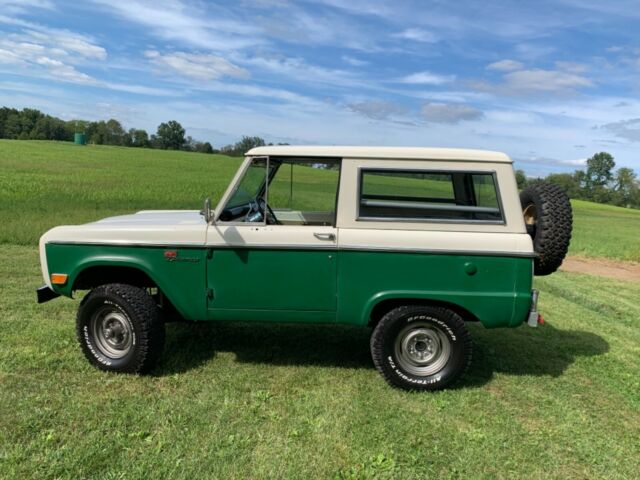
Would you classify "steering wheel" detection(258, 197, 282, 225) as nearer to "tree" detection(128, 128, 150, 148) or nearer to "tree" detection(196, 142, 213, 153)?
"tree" detection(196, 142, 213, 153)

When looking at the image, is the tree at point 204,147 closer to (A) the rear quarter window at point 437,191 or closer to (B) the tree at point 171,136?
(B) the tree at point 171,136

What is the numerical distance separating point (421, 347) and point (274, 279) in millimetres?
1462

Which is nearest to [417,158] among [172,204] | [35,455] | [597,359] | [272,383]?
[272,383]

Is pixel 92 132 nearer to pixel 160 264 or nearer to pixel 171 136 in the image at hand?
pixel 171 136

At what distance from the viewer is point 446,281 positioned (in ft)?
13.6

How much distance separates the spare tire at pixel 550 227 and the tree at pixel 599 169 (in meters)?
94.2

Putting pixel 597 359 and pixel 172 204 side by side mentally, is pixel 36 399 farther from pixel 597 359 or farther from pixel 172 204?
pixel 172 204

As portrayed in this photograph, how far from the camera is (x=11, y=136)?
85.9m

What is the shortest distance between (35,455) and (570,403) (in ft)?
13.7

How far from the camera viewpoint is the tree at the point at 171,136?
91.8 metres

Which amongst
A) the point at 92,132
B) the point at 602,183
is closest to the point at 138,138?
the point at 92,132

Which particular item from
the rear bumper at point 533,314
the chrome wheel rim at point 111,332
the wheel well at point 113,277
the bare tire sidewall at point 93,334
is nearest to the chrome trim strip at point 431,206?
the rear bumper at point 533,314

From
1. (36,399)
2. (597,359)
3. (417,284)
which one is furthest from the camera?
(597,359)

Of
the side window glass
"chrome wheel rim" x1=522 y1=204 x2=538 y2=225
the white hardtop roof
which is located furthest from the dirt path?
the side window glass
